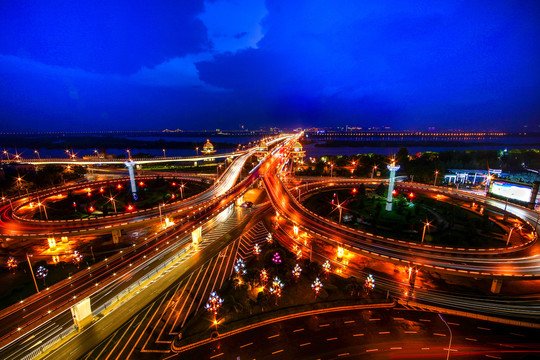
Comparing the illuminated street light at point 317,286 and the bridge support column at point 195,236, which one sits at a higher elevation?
the bridge support column at point 195,236

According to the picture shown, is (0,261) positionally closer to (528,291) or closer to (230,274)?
(230,274)

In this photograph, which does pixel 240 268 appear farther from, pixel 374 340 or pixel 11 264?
pixel 11 264

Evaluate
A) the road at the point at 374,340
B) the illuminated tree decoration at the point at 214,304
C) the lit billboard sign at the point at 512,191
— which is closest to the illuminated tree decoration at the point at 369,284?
the road at the point at 374,340

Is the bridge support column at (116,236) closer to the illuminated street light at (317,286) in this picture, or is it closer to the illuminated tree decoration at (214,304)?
the illuminated tree decoration at (214,304)

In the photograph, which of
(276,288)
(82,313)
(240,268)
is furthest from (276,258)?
(82,313)

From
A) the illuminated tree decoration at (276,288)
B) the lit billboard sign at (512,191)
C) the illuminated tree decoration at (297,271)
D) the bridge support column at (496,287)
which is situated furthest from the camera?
the lit billboard sign at (512,191)

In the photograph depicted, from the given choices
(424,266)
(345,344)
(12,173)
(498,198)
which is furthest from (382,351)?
(12,173)
